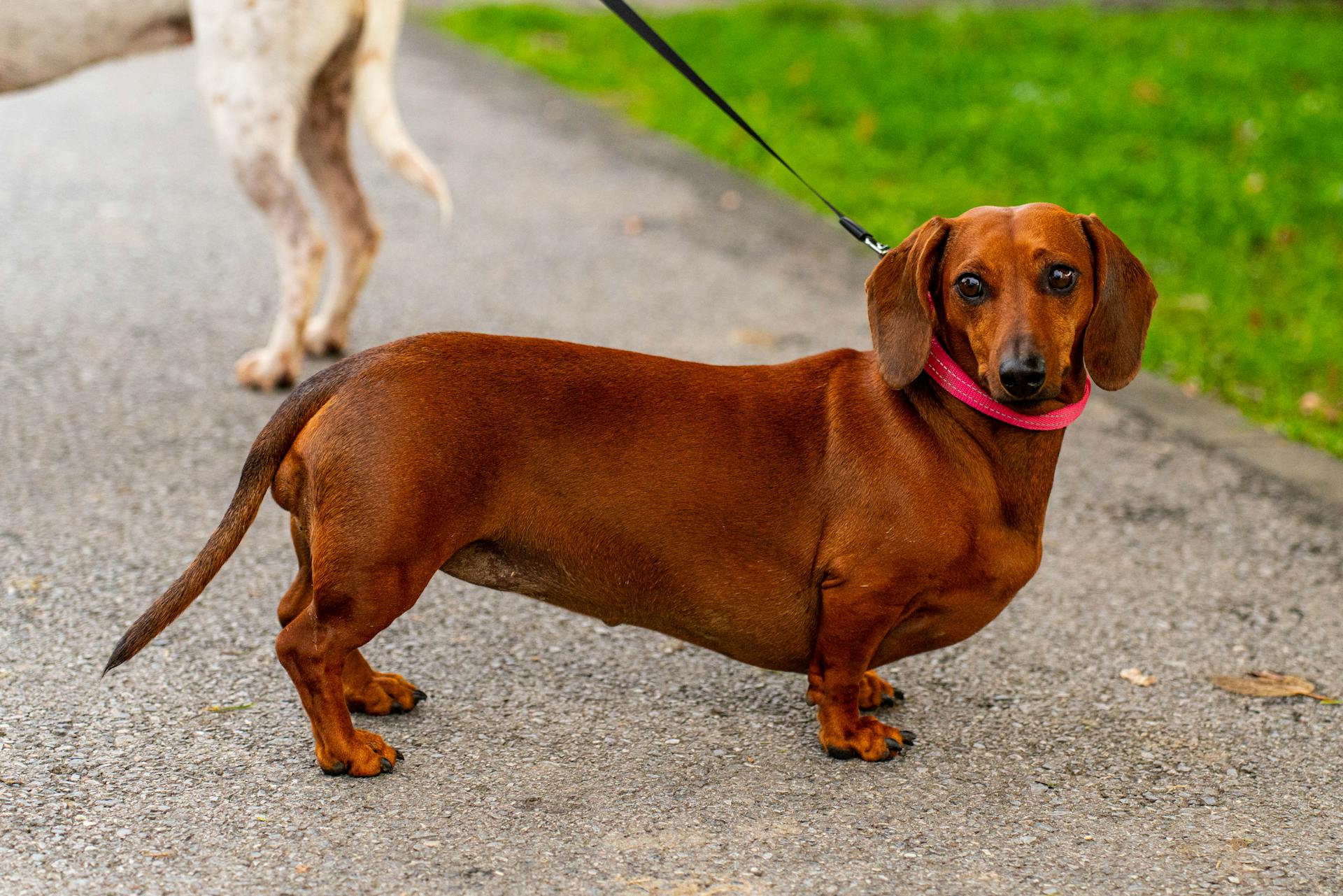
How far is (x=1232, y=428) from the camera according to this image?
475cm

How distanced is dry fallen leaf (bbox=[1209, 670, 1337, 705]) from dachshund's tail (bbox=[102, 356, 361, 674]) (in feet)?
6.65

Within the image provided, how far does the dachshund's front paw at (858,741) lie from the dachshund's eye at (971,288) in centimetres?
87

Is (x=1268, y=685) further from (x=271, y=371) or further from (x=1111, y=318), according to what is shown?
(x=271, y=371)

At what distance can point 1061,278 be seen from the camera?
Answer: 2.60 metres

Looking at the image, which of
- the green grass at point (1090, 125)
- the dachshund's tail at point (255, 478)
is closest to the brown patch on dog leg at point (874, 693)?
the dachshund's tail at point (255, 478)

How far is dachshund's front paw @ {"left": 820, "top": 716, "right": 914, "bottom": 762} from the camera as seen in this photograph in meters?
2.86

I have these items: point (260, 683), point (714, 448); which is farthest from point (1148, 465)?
point (260, 683)

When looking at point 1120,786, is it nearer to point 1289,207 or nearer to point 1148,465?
point 1148,465

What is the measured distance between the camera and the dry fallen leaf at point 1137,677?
3.24m

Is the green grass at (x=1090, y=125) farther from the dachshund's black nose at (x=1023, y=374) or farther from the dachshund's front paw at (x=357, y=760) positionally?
the dachshund's front paw at (x=357, y=760)

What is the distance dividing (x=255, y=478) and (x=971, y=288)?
136 centimetres

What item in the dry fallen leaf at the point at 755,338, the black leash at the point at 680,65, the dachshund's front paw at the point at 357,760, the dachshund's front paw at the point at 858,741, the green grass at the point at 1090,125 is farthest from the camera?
the green grass at the point at 1090,125

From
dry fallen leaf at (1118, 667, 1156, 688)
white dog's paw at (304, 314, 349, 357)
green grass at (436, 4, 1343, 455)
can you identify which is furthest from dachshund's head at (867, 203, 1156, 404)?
white dog's paw at (304, 314, 349, 357)

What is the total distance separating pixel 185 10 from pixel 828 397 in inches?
113
